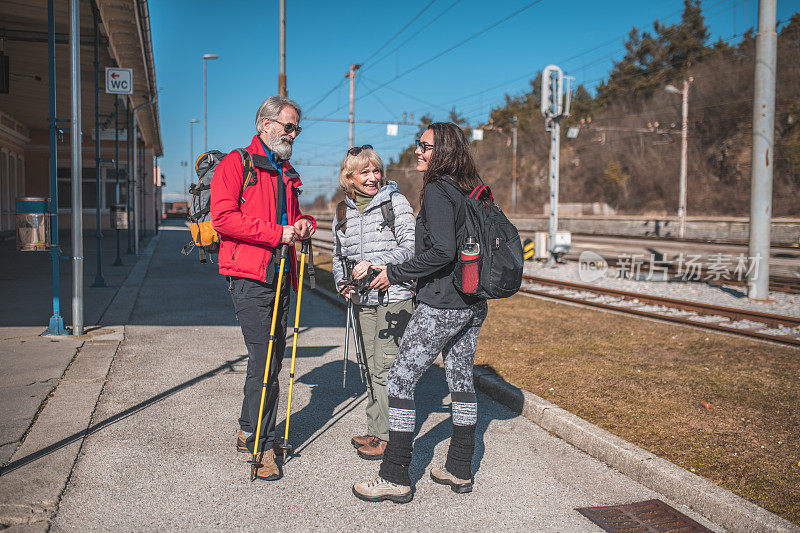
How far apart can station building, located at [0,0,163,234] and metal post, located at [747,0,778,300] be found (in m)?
11.2

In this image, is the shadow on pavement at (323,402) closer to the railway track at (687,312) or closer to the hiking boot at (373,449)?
the hiking boot at (373,449)

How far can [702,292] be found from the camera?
13312 millimetres

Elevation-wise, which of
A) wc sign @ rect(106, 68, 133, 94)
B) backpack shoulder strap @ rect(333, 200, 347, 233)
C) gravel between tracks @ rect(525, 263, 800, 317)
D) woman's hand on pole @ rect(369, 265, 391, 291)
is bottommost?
gravel between tracks @ rect(525, 263, 800, 317)

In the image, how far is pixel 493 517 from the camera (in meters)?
3.47

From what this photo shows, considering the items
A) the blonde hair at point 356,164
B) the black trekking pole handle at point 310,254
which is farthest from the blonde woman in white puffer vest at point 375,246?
the black trekking pole handle at point 310,254

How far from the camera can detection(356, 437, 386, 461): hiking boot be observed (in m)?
4.21

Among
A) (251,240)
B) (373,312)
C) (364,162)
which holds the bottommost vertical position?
(373,312)

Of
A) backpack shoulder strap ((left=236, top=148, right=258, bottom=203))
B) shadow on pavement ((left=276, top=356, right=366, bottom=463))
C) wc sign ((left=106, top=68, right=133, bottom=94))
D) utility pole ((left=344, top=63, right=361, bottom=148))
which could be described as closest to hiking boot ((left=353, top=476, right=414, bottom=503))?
shadow on pavement ((left=276, top=356, right=366, bottom=463))

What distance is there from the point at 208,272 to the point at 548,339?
9754mm

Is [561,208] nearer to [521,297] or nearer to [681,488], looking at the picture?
[521,297]

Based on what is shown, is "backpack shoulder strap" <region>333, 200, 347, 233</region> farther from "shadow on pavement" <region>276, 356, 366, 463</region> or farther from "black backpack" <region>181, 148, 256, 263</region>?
"shadow on pavement" <region>276, 356, 366, 463</region>

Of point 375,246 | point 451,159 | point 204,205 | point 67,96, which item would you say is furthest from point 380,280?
point 67,96

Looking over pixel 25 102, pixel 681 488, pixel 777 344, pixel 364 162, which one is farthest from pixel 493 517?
pixel 25 102

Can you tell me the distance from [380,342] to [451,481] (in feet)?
3.19
